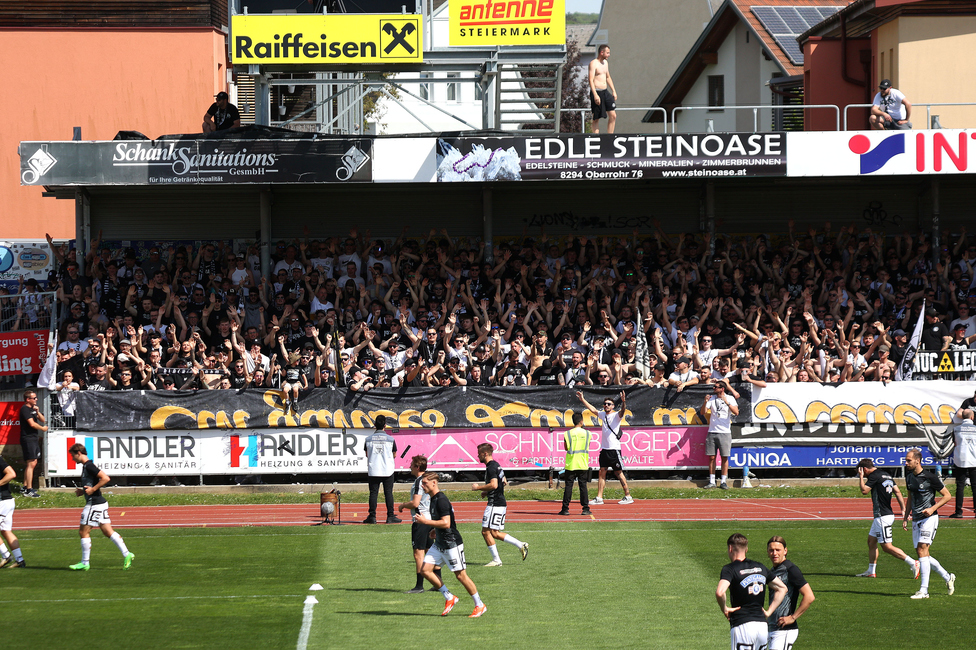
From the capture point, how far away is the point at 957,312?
23.7m

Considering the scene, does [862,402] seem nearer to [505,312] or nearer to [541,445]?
[541,445]

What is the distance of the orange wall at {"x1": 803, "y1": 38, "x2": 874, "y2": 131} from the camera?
102 ft

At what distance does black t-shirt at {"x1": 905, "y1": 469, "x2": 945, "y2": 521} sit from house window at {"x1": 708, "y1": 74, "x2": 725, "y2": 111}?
28608 millimetres

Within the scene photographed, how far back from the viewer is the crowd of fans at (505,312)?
72.5 ft

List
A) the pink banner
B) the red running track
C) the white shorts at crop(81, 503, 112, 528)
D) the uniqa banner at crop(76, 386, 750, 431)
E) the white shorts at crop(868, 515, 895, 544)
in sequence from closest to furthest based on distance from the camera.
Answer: the white shorts at crop(868, 515, 895, 544) < the white shorts at crop(81, 503, 112, 528) < the red running track < the uniqa banner at crop(76, 386, 750, 431) < the pink banner

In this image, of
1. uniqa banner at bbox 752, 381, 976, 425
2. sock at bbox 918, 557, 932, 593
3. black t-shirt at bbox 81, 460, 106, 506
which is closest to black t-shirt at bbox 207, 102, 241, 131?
black t-shirt at bbox 81, 460, 106, 506

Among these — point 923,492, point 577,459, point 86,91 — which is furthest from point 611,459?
point 86,91

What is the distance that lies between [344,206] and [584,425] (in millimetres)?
9347

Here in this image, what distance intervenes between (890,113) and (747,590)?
705 inches

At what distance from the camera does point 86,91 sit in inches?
1344

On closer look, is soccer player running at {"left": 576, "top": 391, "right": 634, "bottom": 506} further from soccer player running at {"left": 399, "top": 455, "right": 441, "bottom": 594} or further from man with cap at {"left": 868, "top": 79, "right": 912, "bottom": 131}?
man with cap at {"left": 868, "top": 79, "right": 912, "bottom": 131}

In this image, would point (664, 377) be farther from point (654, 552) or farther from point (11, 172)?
point (11, 172)

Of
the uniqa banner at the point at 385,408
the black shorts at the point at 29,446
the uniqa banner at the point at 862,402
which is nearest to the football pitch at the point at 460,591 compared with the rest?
the black shorts at the point at 29,446

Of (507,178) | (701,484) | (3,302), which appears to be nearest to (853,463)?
(701,484)
